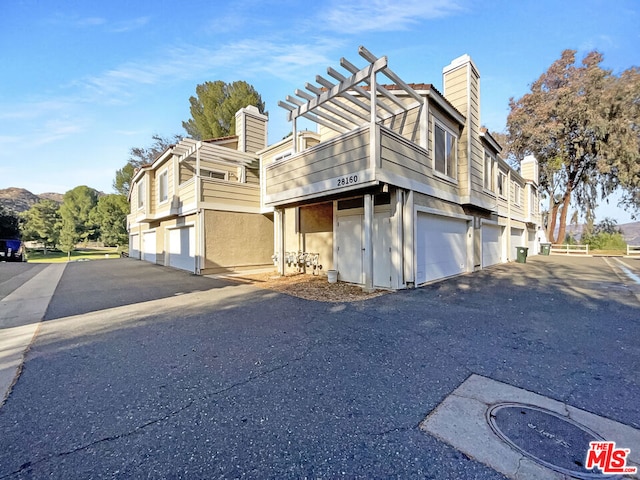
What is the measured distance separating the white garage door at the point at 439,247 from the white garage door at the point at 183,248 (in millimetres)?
8556

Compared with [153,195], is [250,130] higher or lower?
higher

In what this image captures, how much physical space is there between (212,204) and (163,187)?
5751 mm

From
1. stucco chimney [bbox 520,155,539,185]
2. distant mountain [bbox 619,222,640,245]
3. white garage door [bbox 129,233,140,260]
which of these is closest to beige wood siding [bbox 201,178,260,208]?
white garage door [bbox 129,233,140,260]

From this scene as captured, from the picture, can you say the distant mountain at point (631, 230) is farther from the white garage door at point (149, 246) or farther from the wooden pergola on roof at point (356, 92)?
the white garage door at point (149, 246)

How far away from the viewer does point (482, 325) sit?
4559 mm

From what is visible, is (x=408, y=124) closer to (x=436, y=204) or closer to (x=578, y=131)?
(x=436, y=204)

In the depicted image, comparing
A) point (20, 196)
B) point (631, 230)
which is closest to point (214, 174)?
point (631, 230)

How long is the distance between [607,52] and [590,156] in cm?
741

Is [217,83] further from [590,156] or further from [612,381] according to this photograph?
[590,156]

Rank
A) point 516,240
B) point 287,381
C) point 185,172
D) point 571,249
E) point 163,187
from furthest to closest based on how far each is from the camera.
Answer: point 571,249
point 516,240
point 163,187
point 185,172
point 287,381

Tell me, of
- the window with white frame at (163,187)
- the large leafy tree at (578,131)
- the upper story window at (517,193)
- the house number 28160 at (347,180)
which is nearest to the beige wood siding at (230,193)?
the window with white frame at (163,187)

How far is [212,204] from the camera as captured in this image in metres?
11.2

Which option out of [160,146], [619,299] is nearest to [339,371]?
[619,299]

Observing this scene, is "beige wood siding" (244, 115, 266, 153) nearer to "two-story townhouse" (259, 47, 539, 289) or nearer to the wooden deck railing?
"two-story townhouse" (259, 47, 539, 289)
